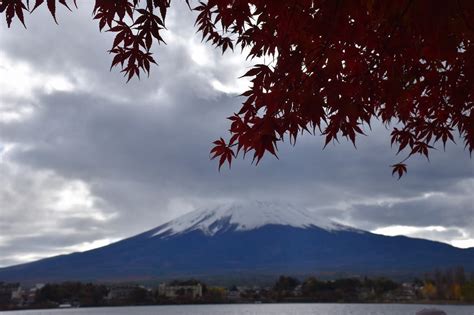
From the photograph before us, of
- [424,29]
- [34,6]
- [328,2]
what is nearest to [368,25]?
[328,2]

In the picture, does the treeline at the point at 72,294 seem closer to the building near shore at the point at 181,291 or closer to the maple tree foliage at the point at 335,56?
the building near shore at the point at 181,291

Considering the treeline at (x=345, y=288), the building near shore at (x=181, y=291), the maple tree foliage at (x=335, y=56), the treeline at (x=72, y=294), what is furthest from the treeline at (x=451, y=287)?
the maple tree foliage at (x=335, y=56)

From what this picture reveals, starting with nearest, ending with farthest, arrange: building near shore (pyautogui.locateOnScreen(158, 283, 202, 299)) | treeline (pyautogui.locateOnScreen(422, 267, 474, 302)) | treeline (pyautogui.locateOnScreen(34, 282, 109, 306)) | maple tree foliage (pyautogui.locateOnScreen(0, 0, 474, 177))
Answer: maple tree foliage (pyautogui.locateOnScreen(0, 0, 474, 177)) → treeline (pyautogui.locateOnScreen(422, 267, 474, 302)) → treeline (pyautogui.locateOnScreen(34, 282, 109, 306)) → building near shore (pyautogui.locateOnScreen(158, 283, 202, 299))

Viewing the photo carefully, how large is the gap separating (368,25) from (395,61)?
1.39 feet

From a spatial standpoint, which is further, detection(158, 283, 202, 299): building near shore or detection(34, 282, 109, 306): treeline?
detection(158, 283, 202, 299): building near shore

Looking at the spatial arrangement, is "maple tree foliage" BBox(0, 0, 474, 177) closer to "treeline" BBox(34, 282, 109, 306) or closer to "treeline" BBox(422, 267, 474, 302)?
"treeline" BBox(422, 267, 474, 302)

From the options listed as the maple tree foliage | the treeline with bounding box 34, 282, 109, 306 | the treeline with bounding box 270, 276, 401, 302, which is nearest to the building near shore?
the treeline with bounding box 34, 282, 109, 306

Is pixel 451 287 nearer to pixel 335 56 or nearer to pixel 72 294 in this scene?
pixel 72 294

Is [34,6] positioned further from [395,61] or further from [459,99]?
[459,99]

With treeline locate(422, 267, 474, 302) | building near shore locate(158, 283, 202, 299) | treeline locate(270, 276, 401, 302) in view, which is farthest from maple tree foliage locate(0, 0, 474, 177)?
building near shore locate(158, 283, 202, 299)

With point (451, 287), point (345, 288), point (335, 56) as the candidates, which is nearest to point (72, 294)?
point (345, 288)

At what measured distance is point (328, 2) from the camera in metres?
3.47

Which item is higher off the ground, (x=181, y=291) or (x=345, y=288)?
(x=181, y=291)

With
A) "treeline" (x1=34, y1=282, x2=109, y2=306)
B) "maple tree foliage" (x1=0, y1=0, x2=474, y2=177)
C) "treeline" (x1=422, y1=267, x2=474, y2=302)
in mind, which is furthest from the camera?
"treeline" (x1=34, y1=282, x2=109, y2=306)
